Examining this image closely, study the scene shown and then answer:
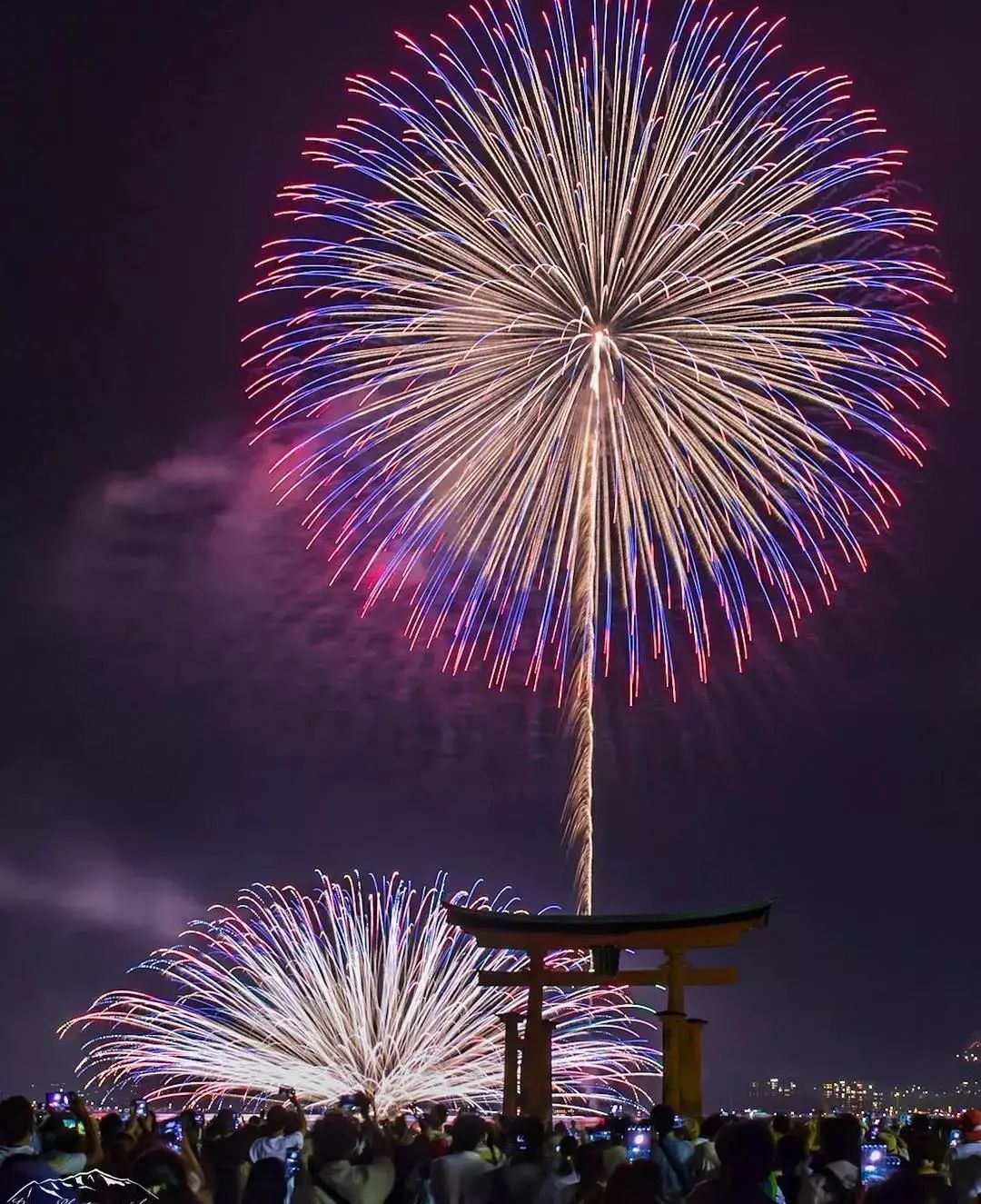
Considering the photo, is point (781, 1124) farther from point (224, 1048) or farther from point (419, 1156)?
point (224, 1048)

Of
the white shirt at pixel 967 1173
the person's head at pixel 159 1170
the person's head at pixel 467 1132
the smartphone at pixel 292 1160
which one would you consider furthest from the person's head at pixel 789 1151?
the smartphone at pixel 292 1160

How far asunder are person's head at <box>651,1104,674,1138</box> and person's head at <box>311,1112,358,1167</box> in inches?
153

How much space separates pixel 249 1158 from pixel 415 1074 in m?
28.5

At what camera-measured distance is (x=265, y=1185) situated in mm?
6844

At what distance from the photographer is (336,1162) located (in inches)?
303

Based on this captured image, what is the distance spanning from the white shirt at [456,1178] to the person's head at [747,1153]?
2968mm

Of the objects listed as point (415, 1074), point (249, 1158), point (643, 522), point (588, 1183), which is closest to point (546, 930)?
point (643, 522)

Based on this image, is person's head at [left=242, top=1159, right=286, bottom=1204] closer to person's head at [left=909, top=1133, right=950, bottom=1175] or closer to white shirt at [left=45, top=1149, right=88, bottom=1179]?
white shirt at [left=45, top=1149, right=88, bottom=1179]

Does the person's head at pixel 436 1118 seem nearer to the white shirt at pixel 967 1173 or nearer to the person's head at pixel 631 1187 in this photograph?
the white shirt at pixel 967 1173

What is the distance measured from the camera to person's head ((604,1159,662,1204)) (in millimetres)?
5734

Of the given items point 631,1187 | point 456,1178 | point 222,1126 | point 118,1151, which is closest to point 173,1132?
point 222,1126

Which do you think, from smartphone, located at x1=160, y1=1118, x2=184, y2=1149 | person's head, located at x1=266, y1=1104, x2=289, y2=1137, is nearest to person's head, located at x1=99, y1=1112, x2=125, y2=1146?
smartphone, located at x1=160, y1=1118, x2=184, y2=1149

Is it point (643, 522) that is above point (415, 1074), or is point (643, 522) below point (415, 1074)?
above

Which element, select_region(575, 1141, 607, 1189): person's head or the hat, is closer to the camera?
select_region(575, 1141, 607, 1189): person's head
